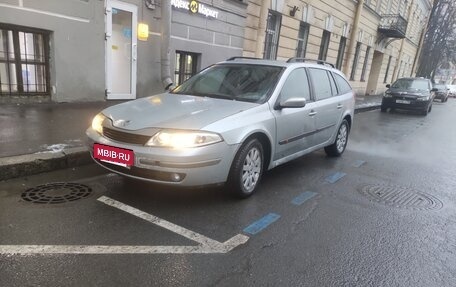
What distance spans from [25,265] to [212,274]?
4.46 feet

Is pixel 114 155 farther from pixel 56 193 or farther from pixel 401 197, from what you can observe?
pixel 401 197

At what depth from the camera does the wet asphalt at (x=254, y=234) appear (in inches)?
108

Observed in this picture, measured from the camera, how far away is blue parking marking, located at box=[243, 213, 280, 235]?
3.54 m

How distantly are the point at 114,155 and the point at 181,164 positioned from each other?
762 mm

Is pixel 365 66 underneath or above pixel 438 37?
underneath

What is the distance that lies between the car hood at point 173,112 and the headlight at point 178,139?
0.07 m

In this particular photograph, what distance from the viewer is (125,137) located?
379 centimetres

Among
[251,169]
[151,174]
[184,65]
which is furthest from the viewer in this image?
[184,65]

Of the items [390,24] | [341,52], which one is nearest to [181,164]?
[341,52]

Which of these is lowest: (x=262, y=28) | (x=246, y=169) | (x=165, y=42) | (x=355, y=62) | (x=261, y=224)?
(x=261, y=224)

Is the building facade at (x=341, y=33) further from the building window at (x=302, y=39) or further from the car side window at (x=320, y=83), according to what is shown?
the car side window at (x=320, y=83)

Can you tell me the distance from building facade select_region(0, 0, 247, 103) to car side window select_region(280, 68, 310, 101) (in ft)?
16.6

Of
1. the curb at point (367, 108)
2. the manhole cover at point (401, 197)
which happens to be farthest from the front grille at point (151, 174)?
the curb at point (367, 108)

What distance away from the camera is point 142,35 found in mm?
9250
